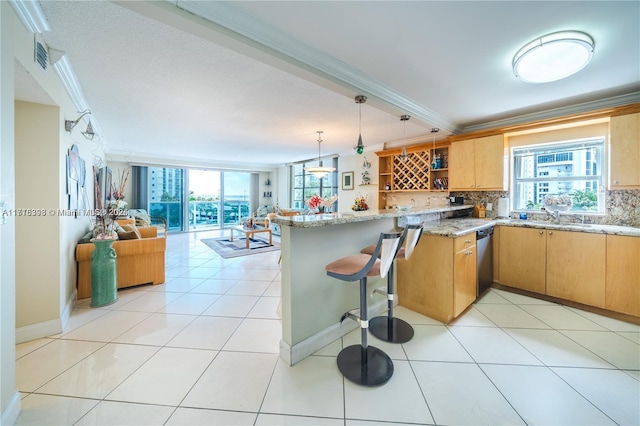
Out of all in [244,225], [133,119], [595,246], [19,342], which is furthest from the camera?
[244,225]

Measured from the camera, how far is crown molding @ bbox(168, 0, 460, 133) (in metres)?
1.44

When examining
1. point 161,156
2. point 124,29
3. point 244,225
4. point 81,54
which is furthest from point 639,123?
point 161,156

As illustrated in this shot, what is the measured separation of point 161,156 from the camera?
271 inches

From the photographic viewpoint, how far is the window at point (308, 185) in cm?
697

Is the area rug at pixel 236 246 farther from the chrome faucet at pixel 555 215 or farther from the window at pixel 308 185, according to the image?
the chrome faucet at pixel 555 215

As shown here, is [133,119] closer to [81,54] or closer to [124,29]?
[81,54]

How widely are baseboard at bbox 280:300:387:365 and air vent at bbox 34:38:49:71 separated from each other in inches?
109

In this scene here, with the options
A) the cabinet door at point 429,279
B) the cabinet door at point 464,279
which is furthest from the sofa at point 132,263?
the cabinet door at point 464,279

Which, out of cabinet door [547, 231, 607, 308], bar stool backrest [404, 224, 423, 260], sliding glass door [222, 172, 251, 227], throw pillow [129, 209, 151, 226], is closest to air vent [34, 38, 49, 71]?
bar stool backrest [404, 224, 423, 260]

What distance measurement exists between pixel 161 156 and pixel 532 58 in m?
7.99

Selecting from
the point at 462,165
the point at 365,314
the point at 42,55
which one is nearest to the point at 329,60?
the point at 365,314

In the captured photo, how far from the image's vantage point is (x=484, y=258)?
2998 millimetres

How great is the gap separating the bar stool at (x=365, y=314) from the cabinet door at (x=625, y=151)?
109 inches

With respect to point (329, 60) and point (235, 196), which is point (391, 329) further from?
point (235, 196)
